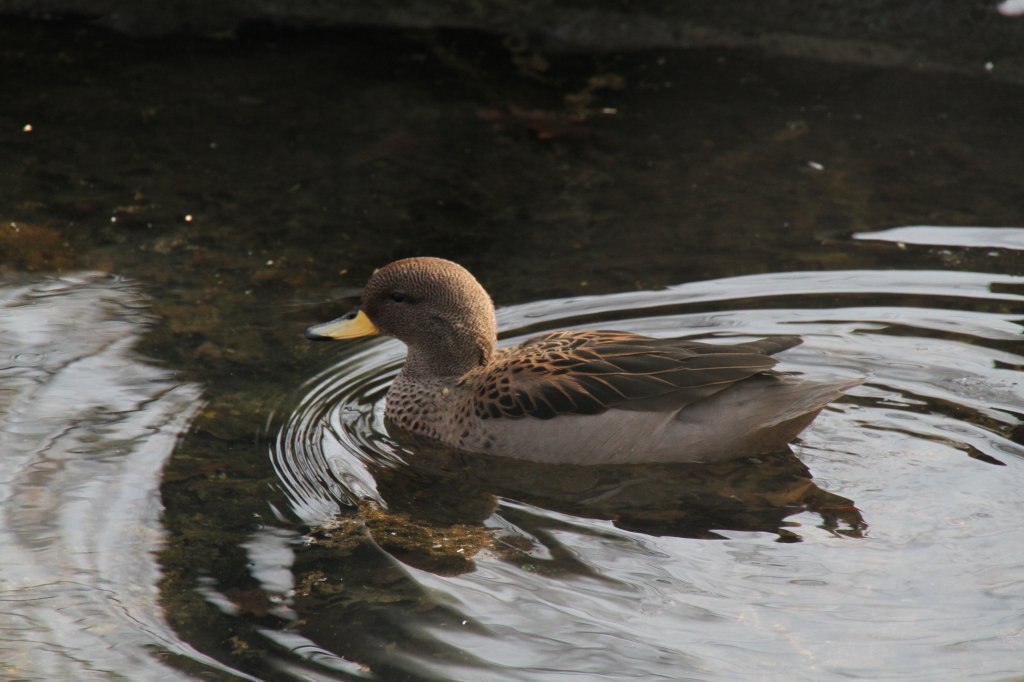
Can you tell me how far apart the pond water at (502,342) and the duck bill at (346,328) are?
10.3 inches

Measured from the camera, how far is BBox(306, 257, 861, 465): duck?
581 cm

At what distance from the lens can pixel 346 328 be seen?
21.2ft

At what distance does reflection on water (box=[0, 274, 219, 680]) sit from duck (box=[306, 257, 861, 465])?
134 cm

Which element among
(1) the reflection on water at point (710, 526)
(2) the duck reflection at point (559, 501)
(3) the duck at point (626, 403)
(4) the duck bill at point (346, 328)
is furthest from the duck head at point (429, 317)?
(2) the duck reflection at point (559, 501)

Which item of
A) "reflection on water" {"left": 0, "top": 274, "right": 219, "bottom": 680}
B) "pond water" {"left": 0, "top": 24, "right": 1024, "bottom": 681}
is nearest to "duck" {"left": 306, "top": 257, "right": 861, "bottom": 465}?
"pond water" {"left": 0, "top": 24, "right": 1024, "bottom": 681}

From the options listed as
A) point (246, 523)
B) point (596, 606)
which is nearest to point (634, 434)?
point (596, 606)

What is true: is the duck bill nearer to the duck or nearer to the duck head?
the duck head

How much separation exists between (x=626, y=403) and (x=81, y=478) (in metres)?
2.34

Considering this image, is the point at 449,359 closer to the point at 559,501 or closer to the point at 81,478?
the point at 559,501

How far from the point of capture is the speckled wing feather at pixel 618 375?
19.1ft

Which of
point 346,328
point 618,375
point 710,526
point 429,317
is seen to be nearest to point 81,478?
point 346,328

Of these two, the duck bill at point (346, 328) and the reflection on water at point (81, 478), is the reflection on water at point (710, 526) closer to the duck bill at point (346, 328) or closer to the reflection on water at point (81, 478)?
the duck bill at point (346, 328)

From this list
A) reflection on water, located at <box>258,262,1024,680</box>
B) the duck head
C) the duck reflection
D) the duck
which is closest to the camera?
reflection on water, located at <box>258,262,1024,680</box>

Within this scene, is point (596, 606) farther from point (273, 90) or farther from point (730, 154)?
point (273, 90)
